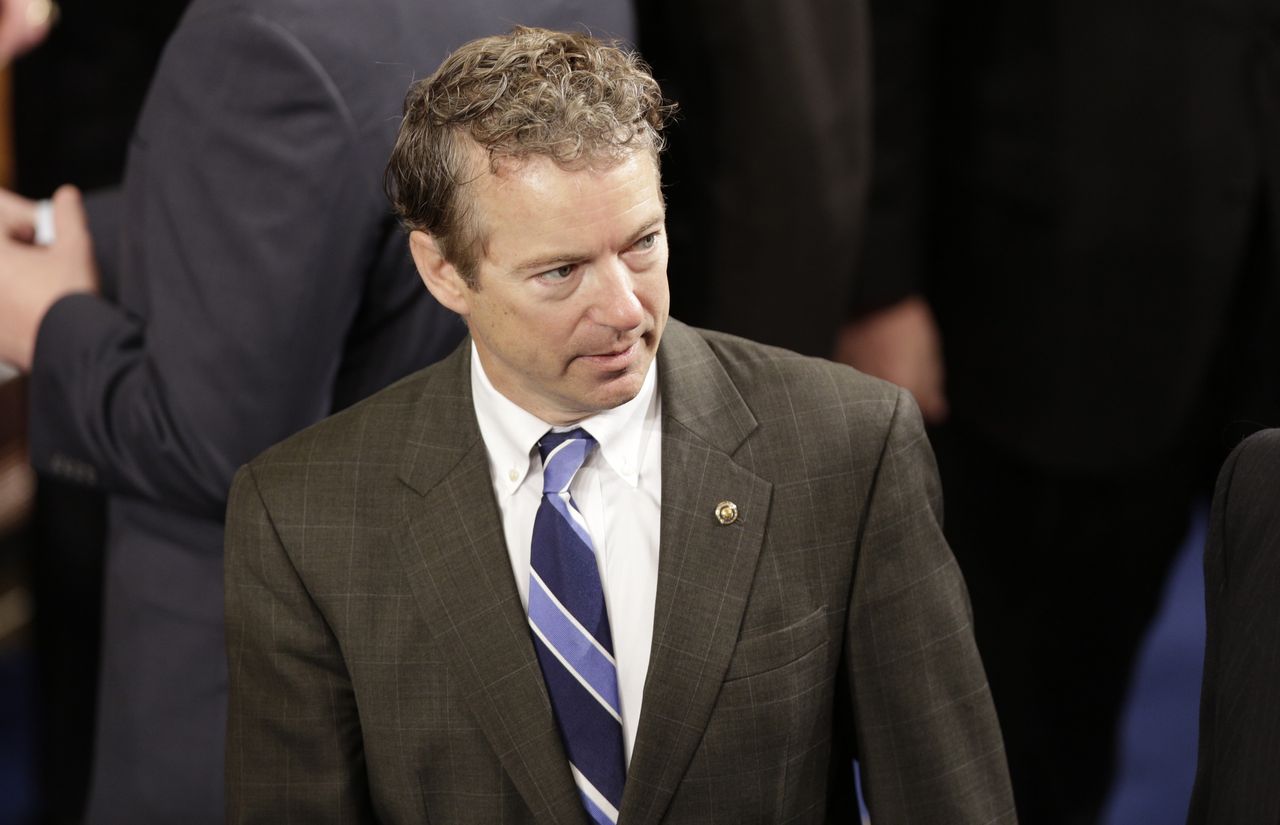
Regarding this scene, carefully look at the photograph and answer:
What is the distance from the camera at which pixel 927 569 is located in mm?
1675

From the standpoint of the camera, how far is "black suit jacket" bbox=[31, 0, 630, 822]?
1.85 metres

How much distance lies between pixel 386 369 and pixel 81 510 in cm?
111

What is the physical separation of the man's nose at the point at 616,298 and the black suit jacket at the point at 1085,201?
1264 millimetres

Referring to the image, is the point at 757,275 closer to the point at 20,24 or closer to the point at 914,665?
the point at 914,665

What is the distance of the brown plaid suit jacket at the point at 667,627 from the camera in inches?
64.2

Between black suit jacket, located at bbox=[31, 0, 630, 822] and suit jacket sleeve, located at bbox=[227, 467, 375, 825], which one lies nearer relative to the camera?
suit jacket sleeve, located at bbox=[227, 467, 375, 825]

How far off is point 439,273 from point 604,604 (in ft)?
1.19

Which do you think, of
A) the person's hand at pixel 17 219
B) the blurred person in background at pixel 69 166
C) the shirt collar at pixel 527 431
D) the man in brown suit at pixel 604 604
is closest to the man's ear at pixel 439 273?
the man in brown suit at pixel 604 604

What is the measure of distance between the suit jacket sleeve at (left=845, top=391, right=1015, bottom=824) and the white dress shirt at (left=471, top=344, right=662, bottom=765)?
0.21 metres

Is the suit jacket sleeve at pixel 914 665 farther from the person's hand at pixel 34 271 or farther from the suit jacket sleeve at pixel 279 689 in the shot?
the person's hand at pixel 34 271

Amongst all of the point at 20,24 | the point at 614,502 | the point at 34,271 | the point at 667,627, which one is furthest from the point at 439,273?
the point at 20,24

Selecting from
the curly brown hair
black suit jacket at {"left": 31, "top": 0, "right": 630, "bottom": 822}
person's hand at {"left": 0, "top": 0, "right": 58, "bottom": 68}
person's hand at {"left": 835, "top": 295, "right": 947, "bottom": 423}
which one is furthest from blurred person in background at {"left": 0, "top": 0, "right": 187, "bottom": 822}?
person's hand at {"left": 835, "top": 295, "right": 947, "bottom": 423}

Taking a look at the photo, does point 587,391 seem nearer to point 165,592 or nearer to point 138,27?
point 165,592

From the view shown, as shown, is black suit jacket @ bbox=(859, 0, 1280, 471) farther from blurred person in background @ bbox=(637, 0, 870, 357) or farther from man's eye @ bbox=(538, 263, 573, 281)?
man's eye @ bbox=(538, 263, 573, 281)
